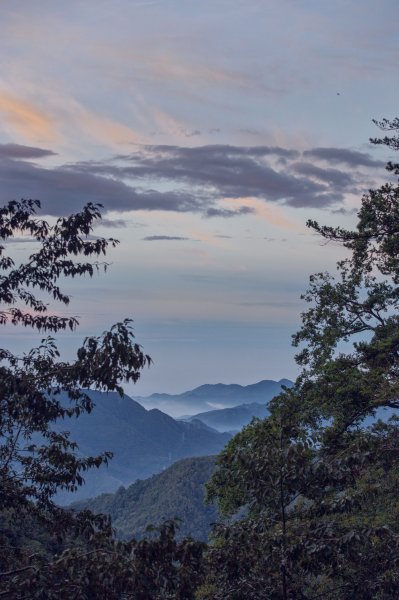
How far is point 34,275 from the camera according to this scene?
44.1 feet

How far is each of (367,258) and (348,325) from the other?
279 cm

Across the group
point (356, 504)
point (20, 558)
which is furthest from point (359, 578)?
point (20, 558)

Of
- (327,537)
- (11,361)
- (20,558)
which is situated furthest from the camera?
(11,361)

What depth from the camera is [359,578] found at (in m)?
12.1

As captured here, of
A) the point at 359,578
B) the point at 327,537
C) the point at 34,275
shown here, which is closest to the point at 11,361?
the point at 34,275

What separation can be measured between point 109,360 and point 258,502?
3576mm

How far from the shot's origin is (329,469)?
11242 millimetres

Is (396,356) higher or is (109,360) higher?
(396,356)

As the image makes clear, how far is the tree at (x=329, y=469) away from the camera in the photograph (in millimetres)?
10922

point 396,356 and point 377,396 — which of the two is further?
point 396,356

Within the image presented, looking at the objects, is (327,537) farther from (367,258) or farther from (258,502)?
(367,258)

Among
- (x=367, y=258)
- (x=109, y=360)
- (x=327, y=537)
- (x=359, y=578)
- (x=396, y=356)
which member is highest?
(x=367, y=258)

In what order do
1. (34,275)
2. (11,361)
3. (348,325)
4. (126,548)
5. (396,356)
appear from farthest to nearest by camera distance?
(348,325), (396,356), (34,275), (11,361), (126,548)

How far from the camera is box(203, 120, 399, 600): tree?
35.8 ft
